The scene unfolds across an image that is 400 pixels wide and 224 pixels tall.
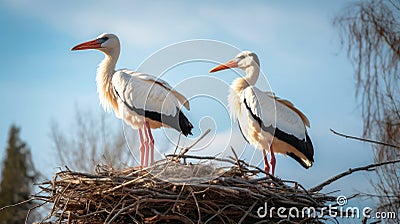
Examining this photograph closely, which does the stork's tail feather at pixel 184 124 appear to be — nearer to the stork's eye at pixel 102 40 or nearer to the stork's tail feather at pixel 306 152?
the stork's tail feather at pixel 306 152

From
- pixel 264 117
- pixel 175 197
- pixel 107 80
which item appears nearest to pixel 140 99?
pixel 107 80

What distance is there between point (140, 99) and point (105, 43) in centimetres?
79

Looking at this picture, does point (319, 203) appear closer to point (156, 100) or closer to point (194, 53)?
point (194, 53)

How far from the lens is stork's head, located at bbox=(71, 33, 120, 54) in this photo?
18.6 ft

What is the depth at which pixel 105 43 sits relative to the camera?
568 centimetres

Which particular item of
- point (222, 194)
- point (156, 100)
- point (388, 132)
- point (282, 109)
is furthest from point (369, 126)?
point (222, 194)

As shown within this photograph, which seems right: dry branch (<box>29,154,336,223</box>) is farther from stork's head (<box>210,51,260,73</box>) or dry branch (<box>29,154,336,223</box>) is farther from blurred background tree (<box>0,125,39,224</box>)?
blurred background tree (<box>0,125,39,224</box>)

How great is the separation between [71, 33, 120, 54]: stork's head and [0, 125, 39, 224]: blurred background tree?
1078 centimetres

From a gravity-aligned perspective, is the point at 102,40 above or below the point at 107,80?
above

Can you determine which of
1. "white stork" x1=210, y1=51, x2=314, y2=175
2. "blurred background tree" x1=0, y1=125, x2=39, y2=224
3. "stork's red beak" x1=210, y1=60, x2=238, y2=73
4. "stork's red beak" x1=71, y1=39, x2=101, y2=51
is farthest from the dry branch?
"blurred background tree" x1=0, y1=125, x2=39, y2=224

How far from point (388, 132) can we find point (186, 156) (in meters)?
3.66

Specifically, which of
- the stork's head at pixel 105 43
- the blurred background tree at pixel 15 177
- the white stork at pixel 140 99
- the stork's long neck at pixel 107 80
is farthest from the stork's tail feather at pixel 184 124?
the blurred background tree at pixel 15 177

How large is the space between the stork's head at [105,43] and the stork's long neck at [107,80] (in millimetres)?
36

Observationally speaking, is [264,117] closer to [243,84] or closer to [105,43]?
[243,84]
